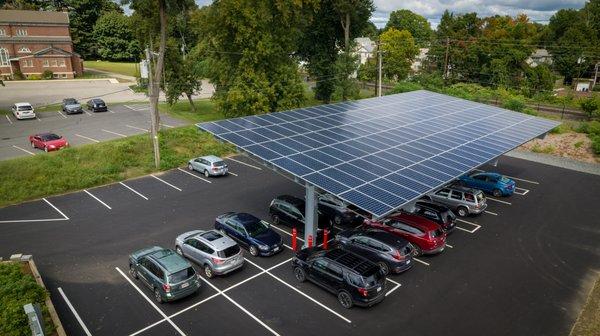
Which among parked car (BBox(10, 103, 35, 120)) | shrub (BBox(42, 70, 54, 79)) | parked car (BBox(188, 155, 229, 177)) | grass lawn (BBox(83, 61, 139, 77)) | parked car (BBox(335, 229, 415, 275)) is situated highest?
grass lawn (BBox(83, 61, 139, 77))

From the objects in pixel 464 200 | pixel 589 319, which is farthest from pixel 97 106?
pixel 589 319

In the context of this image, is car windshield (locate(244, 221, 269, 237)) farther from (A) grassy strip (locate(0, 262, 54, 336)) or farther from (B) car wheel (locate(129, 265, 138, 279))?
(A) grassy strip (locate(0, 262, 54, 336))

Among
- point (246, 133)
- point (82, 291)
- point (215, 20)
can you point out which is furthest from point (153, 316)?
point (215, 20)

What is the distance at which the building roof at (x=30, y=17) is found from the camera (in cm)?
7019

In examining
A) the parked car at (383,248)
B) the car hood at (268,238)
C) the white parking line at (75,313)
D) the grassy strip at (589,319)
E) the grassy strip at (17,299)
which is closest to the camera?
the grassy strip at (17,299)

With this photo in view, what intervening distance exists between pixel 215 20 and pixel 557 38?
282ft

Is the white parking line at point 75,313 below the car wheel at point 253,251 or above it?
below

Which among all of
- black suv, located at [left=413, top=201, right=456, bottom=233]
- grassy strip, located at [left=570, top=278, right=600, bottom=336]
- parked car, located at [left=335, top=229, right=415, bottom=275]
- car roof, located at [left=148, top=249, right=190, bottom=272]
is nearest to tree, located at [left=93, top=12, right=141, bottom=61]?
car roof, located at [left=148, top=249, right=190, bottom=272]

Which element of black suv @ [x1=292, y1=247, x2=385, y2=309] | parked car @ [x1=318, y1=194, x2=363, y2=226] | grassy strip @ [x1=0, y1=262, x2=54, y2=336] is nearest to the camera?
grassy strip @ [x1=0, y1=262, x2=54, y2=336]

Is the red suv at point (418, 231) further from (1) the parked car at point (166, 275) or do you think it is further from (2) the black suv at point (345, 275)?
(1) the parked car at point (166, 275)

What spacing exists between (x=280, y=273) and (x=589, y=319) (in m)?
11.9

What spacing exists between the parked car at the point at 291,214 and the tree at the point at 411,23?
117 meters

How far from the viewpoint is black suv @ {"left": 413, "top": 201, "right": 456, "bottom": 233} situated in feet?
69.3

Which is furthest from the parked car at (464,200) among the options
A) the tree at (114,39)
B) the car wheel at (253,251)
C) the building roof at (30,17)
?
the tree at (114,39)
